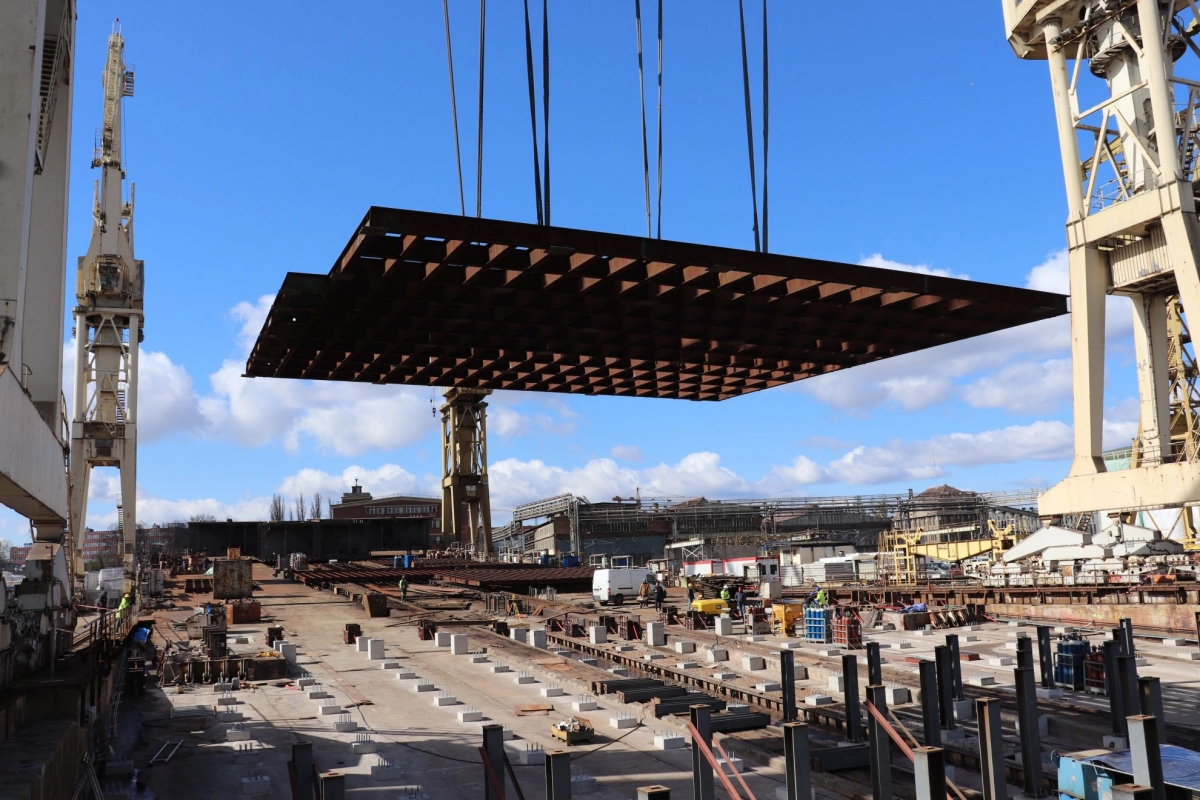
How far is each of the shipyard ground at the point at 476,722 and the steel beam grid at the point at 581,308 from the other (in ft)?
24.3

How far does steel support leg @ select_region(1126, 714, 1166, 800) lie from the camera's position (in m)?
9.30

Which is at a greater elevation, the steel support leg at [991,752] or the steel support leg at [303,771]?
the steel support leg at [303,771]

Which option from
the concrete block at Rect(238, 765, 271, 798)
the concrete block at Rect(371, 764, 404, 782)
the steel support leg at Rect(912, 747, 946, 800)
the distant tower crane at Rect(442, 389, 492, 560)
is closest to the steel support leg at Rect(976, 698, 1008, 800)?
the steel support leg at Rect(912, 747, 946, 800)

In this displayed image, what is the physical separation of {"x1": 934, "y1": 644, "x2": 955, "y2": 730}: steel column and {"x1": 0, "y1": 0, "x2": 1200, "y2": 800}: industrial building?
0.07 meters

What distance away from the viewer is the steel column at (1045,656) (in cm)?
1906

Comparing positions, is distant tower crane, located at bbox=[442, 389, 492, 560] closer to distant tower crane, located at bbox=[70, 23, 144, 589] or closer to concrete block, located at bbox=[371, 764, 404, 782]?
distant tower crane, located at bbox=[70, 23, 144, 589]

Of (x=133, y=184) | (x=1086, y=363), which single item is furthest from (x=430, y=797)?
(x=133, y=184)

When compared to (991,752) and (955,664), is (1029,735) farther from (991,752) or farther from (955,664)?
(955,664)

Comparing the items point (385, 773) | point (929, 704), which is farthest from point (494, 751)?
point (929, 704)

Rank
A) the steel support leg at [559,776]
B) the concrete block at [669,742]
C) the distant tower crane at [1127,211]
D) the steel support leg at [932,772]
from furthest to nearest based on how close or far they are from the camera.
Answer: the distant tower crane at [1127,211] → the concrete block at [669,742] → the steel support leg at [559,776] → the steel support leg at [932,772]

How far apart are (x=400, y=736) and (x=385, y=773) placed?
2899 mm

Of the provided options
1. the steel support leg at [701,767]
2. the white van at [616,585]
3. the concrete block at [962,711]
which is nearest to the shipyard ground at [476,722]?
the concrete block at [962,711]

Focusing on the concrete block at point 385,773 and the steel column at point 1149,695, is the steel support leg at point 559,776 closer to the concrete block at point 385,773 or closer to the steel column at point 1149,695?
the concrete block at point 385,773

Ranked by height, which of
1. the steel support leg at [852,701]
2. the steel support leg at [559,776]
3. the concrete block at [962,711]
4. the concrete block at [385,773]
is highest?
the steel support leg at [559,776]
